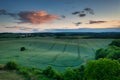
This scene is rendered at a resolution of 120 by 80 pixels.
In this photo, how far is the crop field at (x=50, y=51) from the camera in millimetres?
7180

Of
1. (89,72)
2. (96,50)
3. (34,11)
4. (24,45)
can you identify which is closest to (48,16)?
(34,11)

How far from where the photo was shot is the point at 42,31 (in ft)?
25.2

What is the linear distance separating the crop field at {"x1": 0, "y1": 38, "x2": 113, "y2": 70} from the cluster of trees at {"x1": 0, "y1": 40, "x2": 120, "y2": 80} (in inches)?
9.0

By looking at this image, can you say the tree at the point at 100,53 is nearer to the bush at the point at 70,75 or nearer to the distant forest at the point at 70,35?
the distant forest at the point at 70,35

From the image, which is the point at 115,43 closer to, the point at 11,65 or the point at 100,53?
the point at 100,53

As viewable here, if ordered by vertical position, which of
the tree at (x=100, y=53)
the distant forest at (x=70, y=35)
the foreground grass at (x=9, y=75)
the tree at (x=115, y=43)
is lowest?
the foreground grass at (x=9, y=75)

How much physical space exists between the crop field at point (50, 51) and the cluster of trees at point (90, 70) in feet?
0.75

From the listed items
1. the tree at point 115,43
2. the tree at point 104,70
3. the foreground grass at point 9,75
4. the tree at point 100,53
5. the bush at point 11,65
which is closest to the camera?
the tree at point 104,70

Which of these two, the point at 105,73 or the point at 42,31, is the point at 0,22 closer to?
the point at 42,31

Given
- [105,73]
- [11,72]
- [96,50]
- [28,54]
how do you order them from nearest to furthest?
1. [105,73]
2. [11,72]
3. [28,54]
4. [96,50]

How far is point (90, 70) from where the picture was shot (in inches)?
202

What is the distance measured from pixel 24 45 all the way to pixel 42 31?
516 millimetres

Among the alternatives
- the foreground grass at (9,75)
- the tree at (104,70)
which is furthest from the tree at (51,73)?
the tree at (104,70)

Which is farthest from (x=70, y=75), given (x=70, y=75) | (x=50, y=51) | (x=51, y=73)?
(x=50, y=51)
